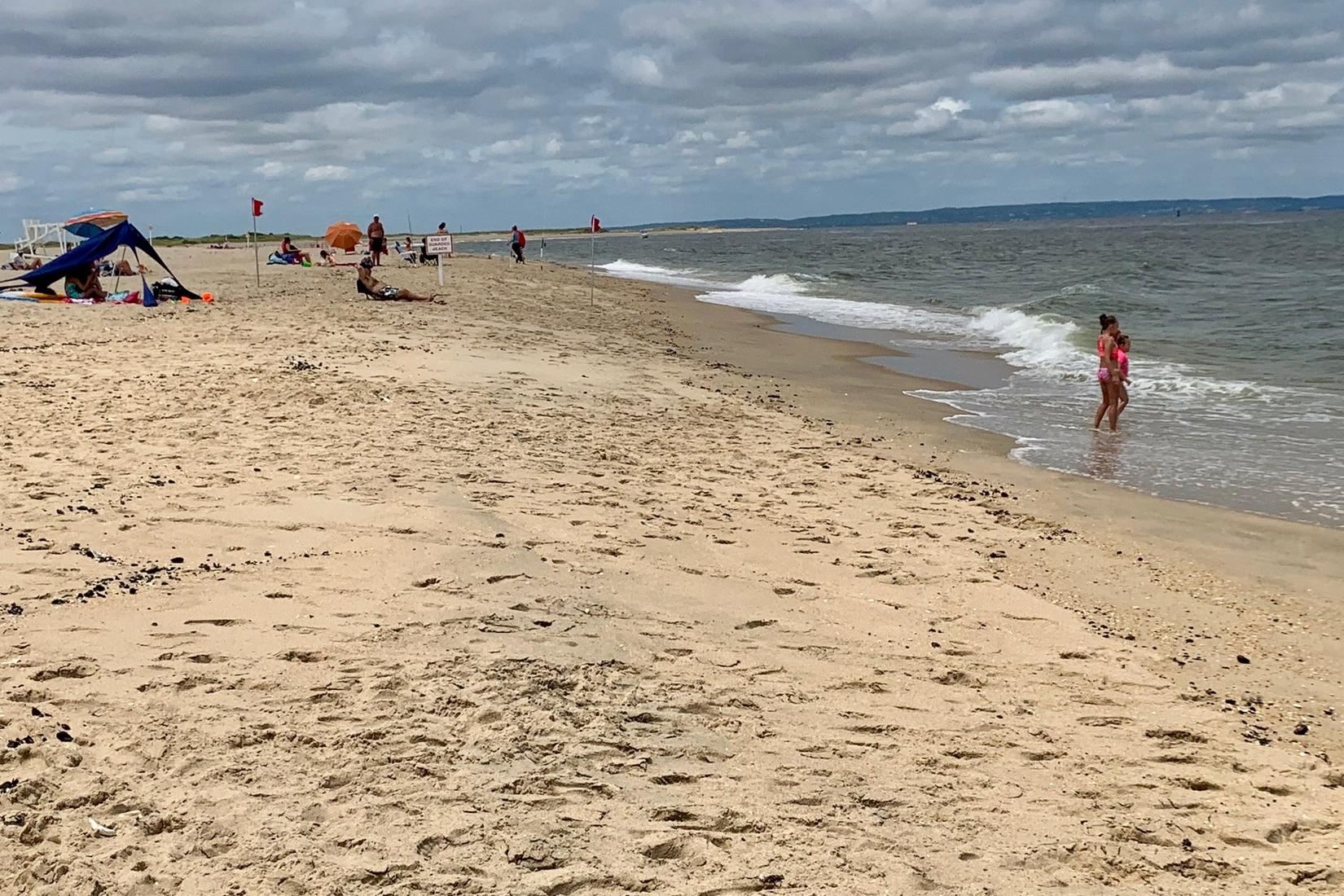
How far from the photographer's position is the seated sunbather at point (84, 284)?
19312 mm

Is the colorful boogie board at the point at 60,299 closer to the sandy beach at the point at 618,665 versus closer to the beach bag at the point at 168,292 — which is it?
the beach bag at the point at 168,292

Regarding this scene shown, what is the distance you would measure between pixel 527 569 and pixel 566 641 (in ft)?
3.20

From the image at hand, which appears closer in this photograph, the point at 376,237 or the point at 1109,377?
the point at 1109,377

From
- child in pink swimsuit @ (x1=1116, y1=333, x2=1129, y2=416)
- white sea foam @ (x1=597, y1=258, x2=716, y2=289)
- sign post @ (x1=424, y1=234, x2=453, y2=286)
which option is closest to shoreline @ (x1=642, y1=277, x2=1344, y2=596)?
child in pink swimsuit @ (x1=1116, y1=333, x2=1129, y2=416)

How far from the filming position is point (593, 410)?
10492 mm

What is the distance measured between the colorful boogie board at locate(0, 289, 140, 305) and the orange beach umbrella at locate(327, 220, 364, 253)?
15.0m

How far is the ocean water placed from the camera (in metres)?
9.88

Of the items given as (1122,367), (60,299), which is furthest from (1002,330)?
(60,299)

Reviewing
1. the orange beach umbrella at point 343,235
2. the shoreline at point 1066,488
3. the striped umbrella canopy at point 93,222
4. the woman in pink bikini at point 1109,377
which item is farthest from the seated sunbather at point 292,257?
the woman in pink bikini at point 1109,377

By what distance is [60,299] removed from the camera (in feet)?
62.8

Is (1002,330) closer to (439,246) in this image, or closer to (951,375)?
(951,375)

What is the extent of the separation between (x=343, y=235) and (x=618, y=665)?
3240 centimetres

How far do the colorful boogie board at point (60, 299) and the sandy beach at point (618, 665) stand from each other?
10561 mm

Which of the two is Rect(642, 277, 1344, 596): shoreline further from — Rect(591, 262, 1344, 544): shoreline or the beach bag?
the beach bag
